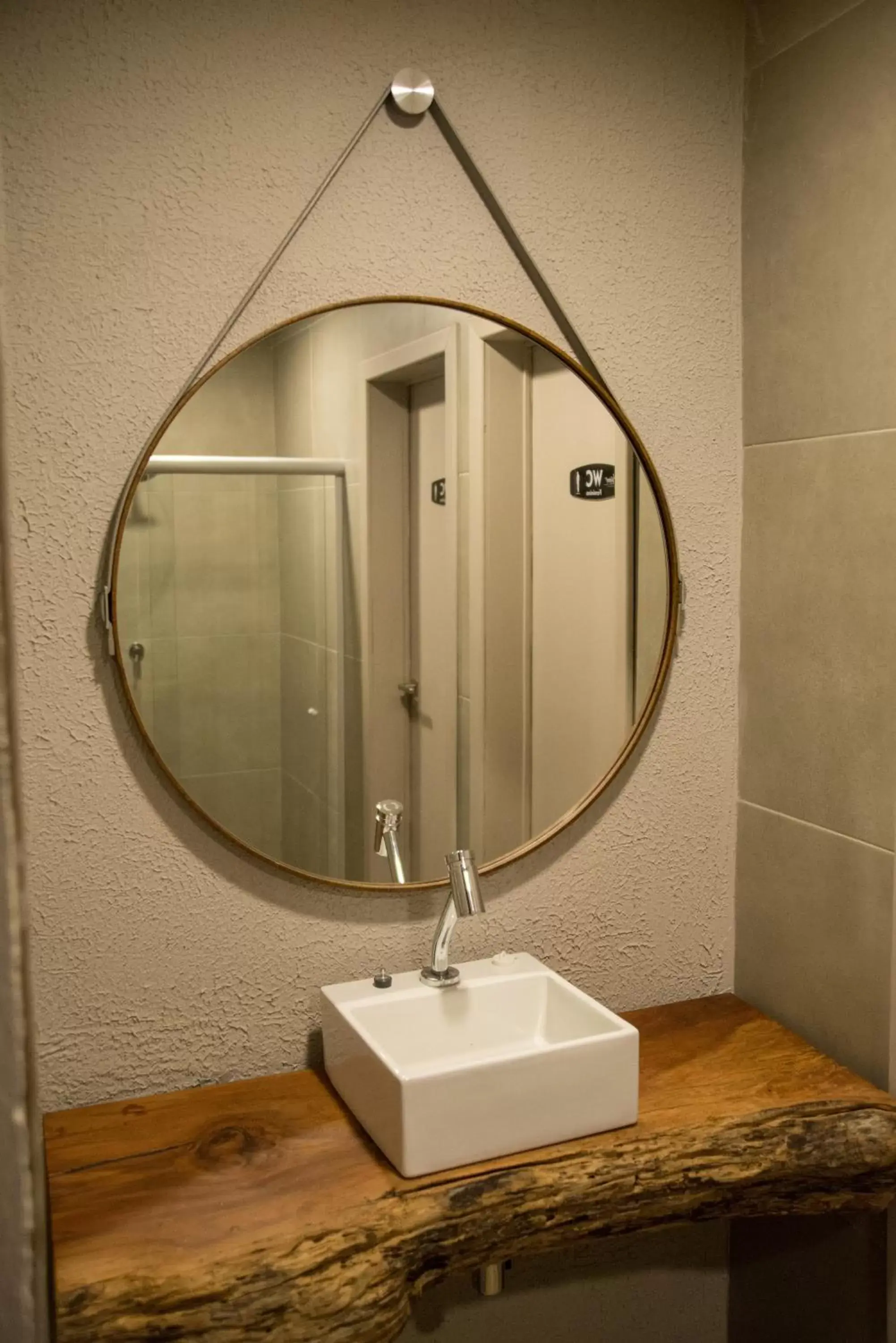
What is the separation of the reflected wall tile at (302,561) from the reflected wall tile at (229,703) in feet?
0.13

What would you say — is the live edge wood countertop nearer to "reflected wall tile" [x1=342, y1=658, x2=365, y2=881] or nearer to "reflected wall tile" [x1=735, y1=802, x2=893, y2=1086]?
"reflected wall tile" [x1=735, y1=802, x2=893, y2=1086]

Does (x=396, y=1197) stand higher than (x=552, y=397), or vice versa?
(x=552, y=397)

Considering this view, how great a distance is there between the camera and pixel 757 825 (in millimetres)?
1682

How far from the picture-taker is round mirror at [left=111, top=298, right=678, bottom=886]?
1.38 metres

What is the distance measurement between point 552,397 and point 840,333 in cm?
38

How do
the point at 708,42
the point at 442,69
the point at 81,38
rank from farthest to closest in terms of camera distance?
the point at 708,42 < the point at 442,69 < the point at 81,38

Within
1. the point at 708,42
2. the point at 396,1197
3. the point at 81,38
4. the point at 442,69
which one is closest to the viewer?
the point at 396,1197

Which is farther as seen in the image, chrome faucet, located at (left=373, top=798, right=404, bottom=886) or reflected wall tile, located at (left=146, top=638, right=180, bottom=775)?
chrome faucet, located at (left=373, top=798, right=404, bottom=886)

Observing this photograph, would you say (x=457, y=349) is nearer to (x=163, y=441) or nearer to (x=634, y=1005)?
(x=163, y=441)

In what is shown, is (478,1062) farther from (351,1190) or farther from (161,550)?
(161,550)

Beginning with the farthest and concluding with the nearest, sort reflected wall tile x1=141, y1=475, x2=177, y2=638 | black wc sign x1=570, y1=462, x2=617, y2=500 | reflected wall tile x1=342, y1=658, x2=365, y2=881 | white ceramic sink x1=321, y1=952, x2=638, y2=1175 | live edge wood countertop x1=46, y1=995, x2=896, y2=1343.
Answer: black wc sign x1=570, y1=462, x2=617, y2=500 → reflected wall tile x1=342, y1=658, x2=365, y2=881 → reflected wall tile x1=141, y1=475, x2=177, y2=638 → white ceramic sink x1=321, y1=952, x2=638, y2=1175 → live edge wood countertop x1=46, y1=995, x2=896, y2=1343

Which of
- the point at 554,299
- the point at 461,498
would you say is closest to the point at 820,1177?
the point at 461,498

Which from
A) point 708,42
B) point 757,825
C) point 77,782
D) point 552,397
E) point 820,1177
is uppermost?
point 708,42

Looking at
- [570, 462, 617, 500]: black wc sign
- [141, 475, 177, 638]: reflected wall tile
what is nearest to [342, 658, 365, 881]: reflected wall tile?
[141, 475, 177, 638]: reflected wall tile
